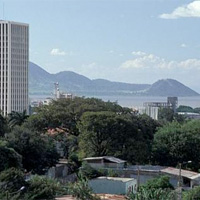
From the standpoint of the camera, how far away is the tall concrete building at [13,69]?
84.4 metres

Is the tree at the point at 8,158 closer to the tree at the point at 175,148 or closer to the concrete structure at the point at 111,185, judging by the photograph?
the concrete structure at the point at 111,185

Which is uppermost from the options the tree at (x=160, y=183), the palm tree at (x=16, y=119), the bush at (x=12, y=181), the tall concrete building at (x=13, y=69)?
the tall concrete building at (x=13, y=69)

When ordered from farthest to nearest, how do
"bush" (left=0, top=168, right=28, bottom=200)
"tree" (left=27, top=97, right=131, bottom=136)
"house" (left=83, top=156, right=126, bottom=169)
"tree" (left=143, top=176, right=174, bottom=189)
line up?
1. "tree" (left=27, top=97, right=131, bottom=136)
2. "house" (left=83, top=156, right=126, bottom=169)
3. "tree" (left=143, top=176, right=174, bottom=189)
4. "bush" (left=0, top=168, right=28, bottom=200)

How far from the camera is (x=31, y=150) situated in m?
30.6

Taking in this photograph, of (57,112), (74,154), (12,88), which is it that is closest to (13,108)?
(12,88)

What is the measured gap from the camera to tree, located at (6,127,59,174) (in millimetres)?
30344

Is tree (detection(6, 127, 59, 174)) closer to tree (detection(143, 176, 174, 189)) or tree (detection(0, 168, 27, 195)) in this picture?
tree (detection(143, 176, 174, 189))

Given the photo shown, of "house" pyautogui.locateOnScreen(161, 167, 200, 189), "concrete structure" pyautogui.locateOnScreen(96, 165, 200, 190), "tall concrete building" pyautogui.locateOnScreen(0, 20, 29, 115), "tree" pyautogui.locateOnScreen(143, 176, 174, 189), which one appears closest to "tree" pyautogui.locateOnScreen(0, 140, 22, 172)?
"tree" pyautogui.locateOnScreen(143, 176, 174, 189)

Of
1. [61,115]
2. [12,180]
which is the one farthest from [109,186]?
[61,115]

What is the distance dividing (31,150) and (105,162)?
4.28 m

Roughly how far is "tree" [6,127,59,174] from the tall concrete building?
5228cm

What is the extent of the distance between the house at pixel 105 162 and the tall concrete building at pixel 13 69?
2025 inches

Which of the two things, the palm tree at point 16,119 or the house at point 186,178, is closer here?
the house at point 186,178

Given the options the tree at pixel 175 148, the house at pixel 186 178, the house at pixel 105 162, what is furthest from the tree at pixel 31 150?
the tree at pixel 175 148
